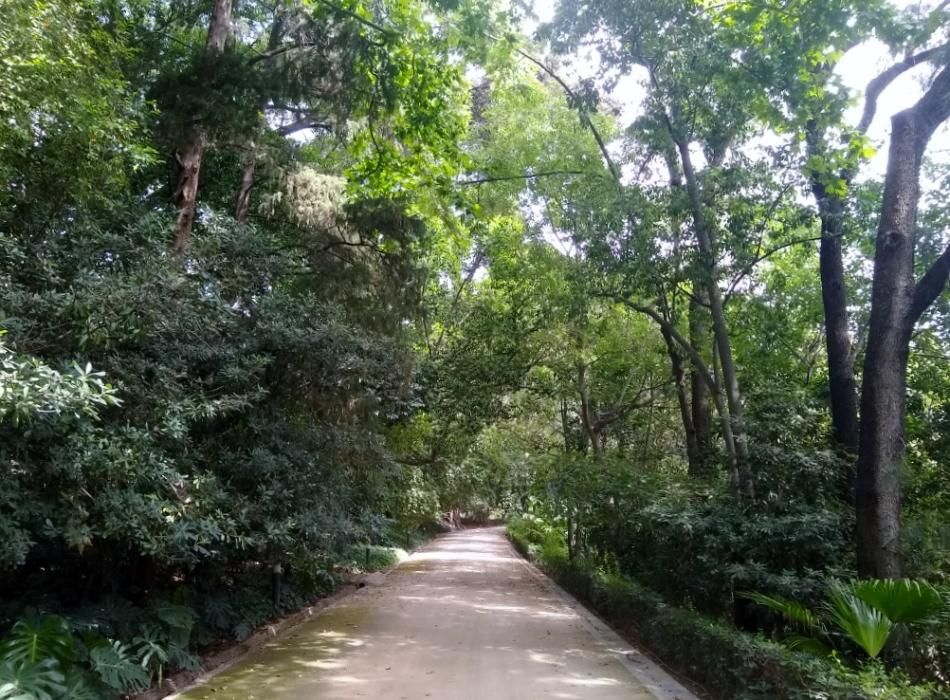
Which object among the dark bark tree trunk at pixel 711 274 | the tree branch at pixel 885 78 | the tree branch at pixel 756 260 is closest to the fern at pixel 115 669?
the dark bark tree trunk at pixel 711 274

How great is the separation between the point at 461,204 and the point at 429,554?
21696mm

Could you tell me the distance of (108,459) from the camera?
17.2 feet

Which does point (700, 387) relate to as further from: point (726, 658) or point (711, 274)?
point (726, 658)

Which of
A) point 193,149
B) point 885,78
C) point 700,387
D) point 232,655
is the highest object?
point 885,78

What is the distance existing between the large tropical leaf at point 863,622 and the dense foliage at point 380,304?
0.07 m

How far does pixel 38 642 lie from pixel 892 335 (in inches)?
322

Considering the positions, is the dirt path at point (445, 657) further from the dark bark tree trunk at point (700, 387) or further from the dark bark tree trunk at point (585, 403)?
the dark bark tree trunk at point (585, 403)

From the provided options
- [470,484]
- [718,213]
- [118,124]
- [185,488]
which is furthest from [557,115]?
[470,484]

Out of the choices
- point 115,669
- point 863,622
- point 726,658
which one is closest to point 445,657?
point 726,658

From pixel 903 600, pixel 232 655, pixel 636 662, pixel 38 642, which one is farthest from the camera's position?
pixel 636 662

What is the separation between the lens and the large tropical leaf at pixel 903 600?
5.82 metres

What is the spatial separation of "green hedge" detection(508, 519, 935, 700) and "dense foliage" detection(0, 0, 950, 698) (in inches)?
2.0

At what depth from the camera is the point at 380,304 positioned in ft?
41.2

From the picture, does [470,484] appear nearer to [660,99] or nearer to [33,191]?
[660,99]
